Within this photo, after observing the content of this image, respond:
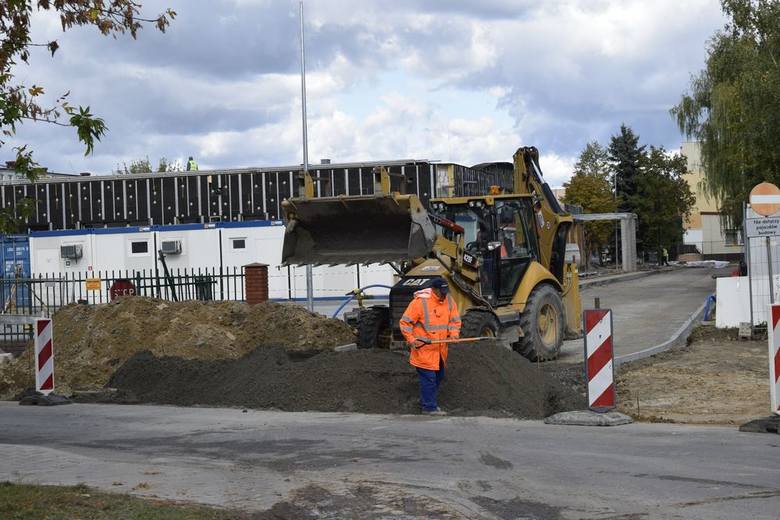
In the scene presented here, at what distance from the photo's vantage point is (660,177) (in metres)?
73.2

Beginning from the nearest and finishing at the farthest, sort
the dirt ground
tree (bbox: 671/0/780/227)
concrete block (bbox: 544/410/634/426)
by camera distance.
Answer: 1. concrete block (bbox: 544/410/634/426)
2. the dirt ground
3. tree (bbox: 671/0/780/227)

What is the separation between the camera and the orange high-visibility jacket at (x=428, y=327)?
1234cm

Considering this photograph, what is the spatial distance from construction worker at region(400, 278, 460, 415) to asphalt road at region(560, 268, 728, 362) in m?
6.00

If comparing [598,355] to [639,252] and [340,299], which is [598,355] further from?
[639,252]

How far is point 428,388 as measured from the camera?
12.5 m

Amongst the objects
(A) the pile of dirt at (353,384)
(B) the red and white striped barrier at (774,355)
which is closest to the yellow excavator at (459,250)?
(A) the pile of dirt at (353,384)

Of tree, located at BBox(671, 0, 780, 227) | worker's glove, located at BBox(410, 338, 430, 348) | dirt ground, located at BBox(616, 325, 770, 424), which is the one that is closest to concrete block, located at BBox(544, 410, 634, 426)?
dirt ground, located at BBox(616, 325, 770, 424)

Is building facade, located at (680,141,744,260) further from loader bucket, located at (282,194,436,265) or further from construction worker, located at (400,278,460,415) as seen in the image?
construction worker, located at (400,278,460,415)

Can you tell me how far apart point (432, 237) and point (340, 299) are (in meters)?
23.8

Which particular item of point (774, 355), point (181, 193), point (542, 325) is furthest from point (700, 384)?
point (181, 193)

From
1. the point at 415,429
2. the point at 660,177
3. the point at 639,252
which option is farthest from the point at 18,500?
the point at 639,252

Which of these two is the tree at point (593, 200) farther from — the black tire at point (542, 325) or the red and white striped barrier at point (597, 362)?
the red and white striped barrier at point (597, 362)

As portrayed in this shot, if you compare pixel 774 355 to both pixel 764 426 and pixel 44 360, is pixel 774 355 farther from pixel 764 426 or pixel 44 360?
pixel 44 360

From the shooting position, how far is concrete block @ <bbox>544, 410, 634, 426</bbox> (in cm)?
1105
